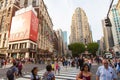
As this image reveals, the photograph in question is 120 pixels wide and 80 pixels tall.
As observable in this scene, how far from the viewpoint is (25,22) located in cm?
4262

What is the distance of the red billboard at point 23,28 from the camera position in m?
41.0

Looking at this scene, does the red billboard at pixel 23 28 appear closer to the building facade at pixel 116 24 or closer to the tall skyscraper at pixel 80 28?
the building facade at pixel 116 24

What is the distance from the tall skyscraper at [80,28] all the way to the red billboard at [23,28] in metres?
95.1

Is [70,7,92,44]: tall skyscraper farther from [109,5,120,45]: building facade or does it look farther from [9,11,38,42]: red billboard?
[9,11,38,42]: red billboard

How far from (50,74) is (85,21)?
5638 inches

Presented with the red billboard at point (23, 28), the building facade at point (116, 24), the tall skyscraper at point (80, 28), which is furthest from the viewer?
the tall skyscraper at point (80, 28)

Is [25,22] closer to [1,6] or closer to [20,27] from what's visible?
[20,27]

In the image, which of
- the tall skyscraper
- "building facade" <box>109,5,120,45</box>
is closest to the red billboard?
"building facade" <box>109,5,120,45</box>

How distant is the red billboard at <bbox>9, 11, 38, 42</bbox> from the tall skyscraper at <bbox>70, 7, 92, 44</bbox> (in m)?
95.1

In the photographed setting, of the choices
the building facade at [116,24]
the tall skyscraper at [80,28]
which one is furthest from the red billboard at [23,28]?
the tall skyscraper at [80,28]

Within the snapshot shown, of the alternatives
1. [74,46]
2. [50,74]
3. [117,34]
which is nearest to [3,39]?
[74,46]

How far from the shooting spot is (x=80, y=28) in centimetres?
14012

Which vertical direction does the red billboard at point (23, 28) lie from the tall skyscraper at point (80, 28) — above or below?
below

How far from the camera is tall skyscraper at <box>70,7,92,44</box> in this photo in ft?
446
